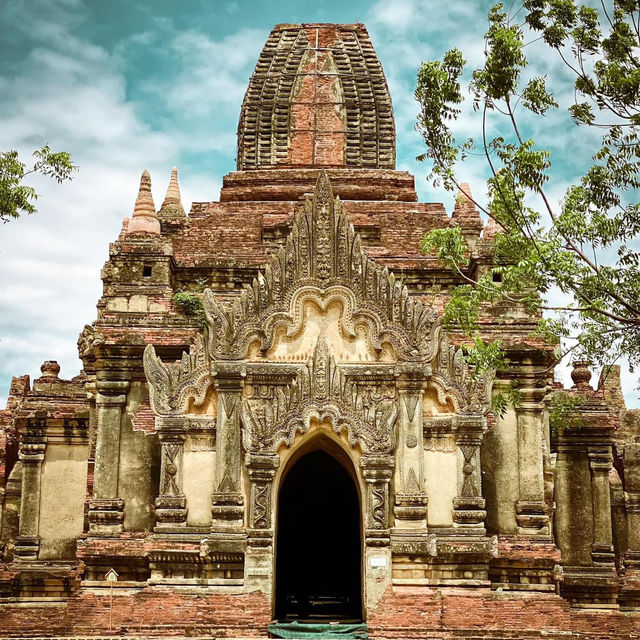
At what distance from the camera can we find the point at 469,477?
15414 millimetres

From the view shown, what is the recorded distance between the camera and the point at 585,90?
47.4 feet

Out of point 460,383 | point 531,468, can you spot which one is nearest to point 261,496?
point 460,383

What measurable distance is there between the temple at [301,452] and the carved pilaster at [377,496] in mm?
27

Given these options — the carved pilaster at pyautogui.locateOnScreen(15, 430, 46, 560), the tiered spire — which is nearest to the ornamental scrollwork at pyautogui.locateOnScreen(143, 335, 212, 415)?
the carved pilaster at pyautogui.locateOnScreen(15, 430, 46, 560)

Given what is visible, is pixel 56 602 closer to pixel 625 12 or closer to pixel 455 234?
pixel 455 234

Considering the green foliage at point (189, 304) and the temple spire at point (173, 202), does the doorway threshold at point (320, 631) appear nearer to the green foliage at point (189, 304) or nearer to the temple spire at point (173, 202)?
the green foliage at point (189, 304)

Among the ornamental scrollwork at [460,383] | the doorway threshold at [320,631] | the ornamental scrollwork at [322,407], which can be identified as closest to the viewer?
the doorway threshold at [320,631]

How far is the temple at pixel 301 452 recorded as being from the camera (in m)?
15.0

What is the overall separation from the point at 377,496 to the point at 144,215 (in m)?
6.65

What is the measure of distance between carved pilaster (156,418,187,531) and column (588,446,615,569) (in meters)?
7.69

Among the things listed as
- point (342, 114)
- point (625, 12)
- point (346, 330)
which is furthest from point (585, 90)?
point (342, 114)

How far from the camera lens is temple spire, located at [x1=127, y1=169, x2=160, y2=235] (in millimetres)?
18500

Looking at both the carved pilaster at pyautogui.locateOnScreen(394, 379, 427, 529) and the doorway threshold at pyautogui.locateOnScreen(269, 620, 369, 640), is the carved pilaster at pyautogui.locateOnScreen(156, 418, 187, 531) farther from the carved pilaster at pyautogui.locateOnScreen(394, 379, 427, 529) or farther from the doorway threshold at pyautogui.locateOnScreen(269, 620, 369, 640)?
the carved pilaster at pyautogui.locateOnScreen(394, 379, 427, 529)

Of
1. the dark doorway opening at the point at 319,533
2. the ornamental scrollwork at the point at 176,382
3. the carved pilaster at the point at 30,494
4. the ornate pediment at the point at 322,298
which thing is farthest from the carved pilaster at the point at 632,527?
the carved pilaster at the point at 30,494
